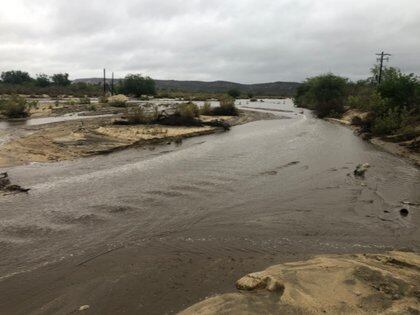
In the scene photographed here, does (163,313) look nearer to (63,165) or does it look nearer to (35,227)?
(35,227)

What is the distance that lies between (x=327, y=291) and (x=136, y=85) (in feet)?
264

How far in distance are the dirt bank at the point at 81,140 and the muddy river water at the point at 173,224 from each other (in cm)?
134

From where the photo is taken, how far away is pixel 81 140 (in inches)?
840

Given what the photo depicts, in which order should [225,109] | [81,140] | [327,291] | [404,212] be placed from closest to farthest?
[327,291] → [404,212] → [81,140] → [225,109]

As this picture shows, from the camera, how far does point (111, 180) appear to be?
14.6 metres

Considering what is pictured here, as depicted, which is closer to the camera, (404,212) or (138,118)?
(404,212)

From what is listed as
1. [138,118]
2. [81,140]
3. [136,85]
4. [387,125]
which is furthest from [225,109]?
[136,85]

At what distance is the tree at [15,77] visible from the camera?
110 metres

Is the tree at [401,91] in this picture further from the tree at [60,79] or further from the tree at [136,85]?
the tree at [60,79]

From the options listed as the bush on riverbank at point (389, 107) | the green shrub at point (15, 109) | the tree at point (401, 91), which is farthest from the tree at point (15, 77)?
the tree at point (401, 91)

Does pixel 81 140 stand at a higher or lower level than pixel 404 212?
higher

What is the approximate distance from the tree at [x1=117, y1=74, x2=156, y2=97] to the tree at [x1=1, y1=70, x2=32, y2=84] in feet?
134

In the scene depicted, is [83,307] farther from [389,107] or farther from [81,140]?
[389,107]

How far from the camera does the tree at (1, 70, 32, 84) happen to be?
109938 millimetres
